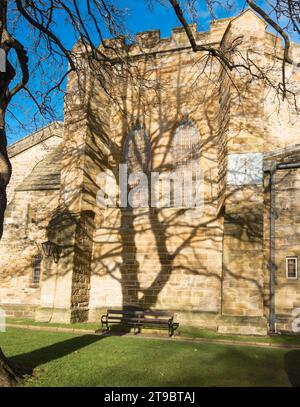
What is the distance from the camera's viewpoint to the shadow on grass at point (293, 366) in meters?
5.68

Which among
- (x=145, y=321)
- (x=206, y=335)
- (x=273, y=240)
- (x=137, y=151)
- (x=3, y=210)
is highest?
(x=137, y=151)

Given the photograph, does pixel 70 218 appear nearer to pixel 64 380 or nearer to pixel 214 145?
pixel 214 145

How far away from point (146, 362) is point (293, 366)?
2491 mm

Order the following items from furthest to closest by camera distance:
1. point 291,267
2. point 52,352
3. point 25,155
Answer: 1. point 25,155
2. point 291,267
3. point 52,352

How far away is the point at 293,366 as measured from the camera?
6.59 meters

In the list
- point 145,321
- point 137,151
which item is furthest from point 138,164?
point 145,321

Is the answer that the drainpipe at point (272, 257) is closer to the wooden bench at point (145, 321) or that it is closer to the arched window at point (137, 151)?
the wooden bench at point (145, 321)

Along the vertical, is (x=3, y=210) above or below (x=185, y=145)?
below

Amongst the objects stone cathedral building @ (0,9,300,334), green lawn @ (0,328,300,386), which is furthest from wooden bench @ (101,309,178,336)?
green lawn @ (0,328,300,386)

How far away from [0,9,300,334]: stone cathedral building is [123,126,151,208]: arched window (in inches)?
2.1

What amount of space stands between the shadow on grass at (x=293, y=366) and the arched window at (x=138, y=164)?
24.5 feet

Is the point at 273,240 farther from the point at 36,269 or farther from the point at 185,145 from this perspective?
the point at 36,269

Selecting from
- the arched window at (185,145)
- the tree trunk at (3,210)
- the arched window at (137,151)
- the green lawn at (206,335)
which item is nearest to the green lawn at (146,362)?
the tree trunk at (3,210)

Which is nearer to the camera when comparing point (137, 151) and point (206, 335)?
point (206, 335)
